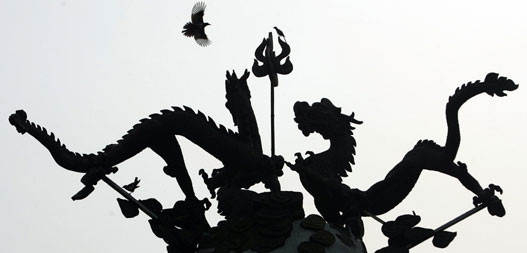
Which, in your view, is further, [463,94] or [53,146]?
[463,94]

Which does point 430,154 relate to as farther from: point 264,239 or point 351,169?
point 264,239

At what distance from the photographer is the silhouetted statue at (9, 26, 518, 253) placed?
40.5 feet

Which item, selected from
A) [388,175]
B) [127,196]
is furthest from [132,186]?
[388,175]

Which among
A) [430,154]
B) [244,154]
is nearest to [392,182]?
[430,154]

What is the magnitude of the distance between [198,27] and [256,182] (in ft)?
6.25

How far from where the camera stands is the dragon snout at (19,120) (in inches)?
486

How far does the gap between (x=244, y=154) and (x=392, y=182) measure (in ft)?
5.18

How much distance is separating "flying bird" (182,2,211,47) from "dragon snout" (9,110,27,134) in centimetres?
223

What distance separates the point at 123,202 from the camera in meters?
12.8

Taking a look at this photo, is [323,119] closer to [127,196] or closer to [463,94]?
[463,94]

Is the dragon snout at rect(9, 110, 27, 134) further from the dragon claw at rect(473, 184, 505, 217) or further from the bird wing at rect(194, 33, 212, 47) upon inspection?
the dragon claw at rect(473, 184, 505, 217)

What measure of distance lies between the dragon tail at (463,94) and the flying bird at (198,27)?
106 inches

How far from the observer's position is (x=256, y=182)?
13.0m

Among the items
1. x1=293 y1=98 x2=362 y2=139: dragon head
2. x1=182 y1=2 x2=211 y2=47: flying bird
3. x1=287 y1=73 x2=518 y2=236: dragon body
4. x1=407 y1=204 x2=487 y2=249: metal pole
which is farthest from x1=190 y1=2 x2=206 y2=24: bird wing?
x1=407 y1=204 x2=487 y2=249: metal pole
